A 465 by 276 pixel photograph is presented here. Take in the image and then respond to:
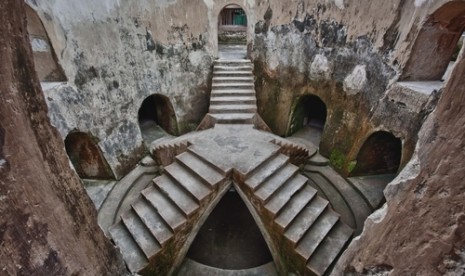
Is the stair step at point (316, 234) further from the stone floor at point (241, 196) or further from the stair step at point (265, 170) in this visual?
the stair step at point (265, 170)

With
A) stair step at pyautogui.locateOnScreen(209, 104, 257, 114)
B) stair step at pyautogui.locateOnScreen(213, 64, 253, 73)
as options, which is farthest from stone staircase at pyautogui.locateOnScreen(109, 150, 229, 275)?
stair step at pyautogui.locateOnScreen(213, 64, 253, 73)

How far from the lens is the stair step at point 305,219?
16.2 ft

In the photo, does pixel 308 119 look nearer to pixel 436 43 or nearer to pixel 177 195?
pixel 436 43

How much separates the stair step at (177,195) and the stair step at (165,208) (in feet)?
0.43

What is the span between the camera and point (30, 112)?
2121 mm

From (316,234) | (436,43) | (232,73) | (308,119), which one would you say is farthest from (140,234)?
(308,119)

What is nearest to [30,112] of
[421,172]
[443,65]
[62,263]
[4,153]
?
[4,153]

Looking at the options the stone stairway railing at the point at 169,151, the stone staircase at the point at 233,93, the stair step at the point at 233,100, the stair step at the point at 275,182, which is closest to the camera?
the stair step at the point at 275,182

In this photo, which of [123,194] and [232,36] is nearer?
[123,194]

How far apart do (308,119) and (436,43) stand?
17.5 ft

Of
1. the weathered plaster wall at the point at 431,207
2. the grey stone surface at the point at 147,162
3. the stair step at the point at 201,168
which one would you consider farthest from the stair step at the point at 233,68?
the weathered plaster wall at the point at 431,207

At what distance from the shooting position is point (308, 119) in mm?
10398

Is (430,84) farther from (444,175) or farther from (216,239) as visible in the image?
(216,239)

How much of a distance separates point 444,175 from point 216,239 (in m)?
5.34
